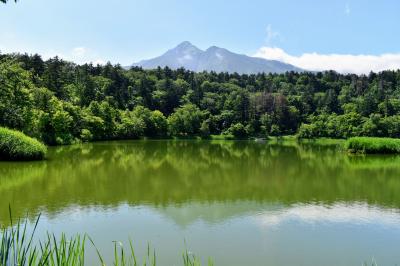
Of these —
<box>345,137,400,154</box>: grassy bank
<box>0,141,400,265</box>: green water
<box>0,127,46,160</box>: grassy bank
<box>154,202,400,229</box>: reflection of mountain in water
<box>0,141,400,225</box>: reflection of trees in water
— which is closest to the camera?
<box>0,141,400,265</box>: green water

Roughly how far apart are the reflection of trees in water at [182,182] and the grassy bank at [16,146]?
4.62ft

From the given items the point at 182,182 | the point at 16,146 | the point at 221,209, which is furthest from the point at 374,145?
the point at 16,146

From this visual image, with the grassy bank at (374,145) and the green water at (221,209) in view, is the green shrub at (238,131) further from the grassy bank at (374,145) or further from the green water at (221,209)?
the green water at (221,209)

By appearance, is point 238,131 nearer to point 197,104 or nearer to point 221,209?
point 197,104

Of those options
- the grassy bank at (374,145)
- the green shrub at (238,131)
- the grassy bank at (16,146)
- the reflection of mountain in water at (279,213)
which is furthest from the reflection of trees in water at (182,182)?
the green shrub at (238,131)

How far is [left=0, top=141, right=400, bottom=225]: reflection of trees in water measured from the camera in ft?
74.8

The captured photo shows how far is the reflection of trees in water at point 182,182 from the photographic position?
74.8 ft

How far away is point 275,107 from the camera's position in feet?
364

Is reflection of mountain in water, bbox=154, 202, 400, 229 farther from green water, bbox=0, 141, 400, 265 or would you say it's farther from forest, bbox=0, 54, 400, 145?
forest, bbox=0, 54, 400, 145

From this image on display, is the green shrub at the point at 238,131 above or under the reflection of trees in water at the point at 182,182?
above

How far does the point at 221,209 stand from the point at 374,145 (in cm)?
3700

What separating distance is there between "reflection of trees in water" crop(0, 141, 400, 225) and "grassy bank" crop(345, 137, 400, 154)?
8.68 meters

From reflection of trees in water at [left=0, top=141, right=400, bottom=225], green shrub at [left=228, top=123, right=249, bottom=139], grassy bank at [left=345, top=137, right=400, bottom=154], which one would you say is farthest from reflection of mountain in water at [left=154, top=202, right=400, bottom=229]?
green shrub at [left=228, top=123, right=249, bottom=139]

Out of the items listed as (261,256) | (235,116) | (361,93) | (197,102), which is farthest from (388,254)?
(361,93)
